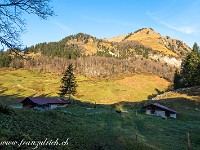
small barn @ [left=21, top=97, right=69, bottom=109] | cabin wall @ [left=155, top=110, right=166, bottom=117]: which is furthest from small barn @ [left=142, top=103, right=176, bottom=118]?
small barn @ [left=21, top=97, right=69, bottom=109]

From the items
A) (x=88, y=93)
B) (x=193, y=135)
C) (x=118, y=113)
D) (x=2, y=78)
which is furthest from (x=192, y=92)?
(x=2, y=78)

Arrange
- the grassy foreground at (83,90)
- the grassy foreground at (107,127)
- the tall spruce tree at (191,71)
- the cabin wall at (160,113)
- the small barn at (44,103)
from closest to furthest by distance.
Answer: the grassy foreground at (107,127) < the cabin wall at (160,113) < the small barn at (44,103) < the tall spruce tree at (191,71) < the grassy foreground at (83,90)

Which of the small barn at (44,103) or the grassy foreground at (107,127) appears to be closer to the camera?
the grassy foreground at (107,127)

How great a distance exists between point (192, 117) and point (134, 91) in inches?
4296

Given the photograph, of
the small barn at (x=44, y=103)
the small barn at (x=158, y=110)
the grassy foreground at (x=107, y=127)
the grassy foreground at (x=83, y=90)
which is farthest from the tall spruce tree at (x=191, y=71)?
the small barn at (x=44, y=103)

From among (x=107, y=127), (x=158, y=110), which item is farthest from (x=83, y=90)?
(x=107, y=127)

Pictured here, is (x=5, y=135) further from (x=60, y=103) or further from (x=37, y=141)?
(x=60, y=103)

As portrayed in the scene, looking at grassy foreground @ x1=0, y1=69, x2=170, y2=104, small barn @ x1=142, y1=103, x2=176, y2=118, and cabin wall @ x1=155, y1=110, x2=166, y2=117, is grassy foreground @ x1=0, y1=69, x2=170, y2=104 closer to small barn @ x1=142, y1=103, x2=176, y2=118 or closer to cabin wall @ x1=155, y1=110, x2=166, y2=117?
small barn @ x1=142, y1=103, x2=176, y2=118

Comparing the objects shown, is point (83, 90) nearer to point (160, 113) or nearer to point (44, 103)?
point (44, 103)

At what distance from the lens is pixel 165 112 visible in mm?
70562

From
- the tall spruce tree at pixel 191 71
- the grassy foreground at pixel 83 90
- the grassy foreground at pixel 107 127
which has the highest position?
the tall spruce tree at pixel 191 71

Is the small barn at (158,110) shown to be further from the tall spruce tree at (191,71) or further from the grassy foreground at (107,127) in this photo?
the tall spruce tree at (191,71)

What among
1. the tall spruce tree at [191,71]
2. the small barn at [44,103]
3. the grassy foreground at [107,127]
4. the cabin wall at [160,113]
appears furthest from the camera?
the tall spruce tree at [191,71]

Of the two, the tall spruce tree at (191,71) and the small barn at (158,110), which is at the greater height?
the tall spruce tree at (191,71)
